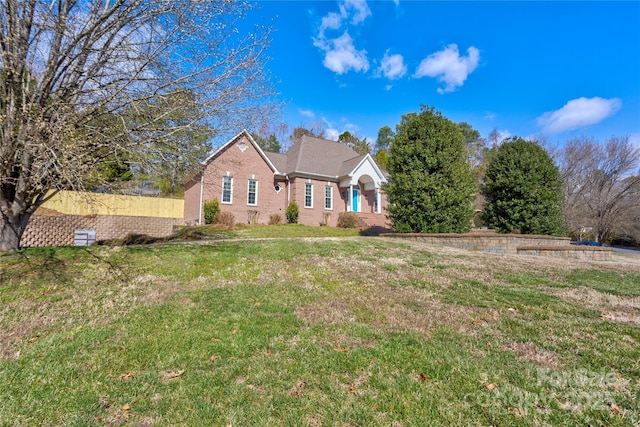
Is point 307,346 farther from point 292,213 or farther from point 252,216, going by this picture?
point 292,213

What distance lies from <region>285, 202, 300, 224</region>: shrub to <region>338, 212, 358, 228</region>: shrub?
10.5 feet

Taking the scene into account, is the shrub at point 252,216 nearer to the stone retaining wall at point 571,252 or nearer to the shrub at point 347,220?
the shrub at point 347,220

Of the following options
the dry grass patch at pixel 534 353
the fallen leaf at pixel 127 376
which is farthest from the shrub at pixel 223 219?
the dry grass patch at pixel 534 353

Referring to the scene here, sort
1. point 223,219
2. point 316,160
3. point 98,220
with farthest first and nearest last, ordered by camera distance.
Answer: point 316,160 → point 223,219 → point 98,220

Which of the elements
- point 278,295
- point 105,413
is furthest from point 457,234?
point 105,413

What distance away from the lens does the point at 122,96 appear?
6.89 metres

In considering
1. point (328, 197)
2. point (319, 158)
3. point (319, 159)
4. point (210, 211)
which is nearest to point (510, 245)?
point (328, 197)

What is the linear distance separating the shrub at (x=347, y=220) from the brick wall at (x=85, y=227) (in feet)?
34.8

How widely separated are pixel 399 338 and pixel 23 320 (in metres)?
5.35

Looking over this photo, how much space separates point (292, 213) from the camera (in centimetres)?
2136

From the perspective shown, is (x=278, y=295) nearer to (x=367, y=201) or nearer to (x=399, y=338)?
(x=399, y=338)

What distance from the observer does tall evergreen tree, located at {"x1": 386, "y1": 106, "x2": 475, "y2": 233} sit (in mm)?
13125

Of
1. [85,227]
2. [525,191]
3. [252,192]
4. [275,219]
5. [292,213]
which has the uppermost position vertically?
[252,192]

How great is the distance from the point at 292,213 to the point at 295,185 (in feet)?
6.91
